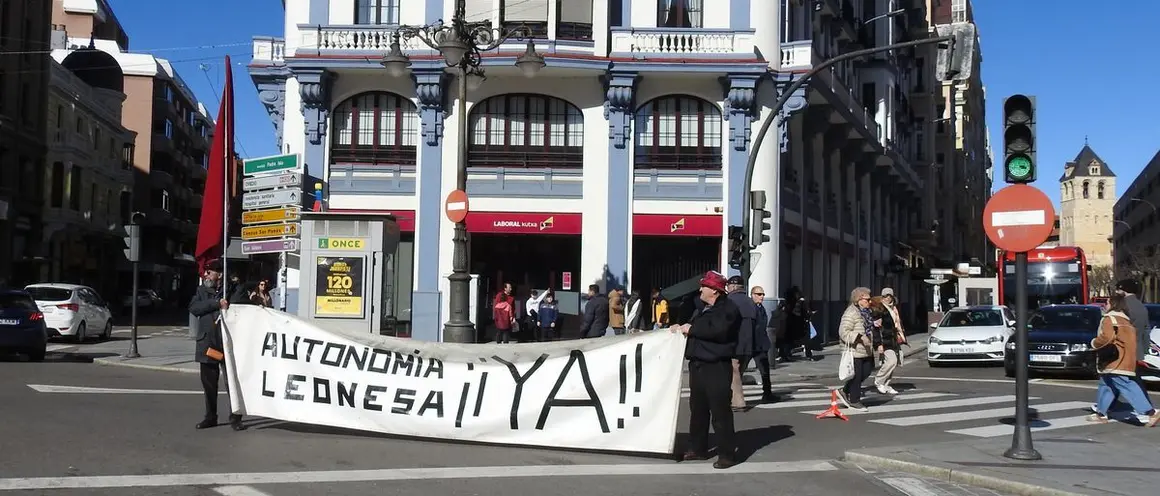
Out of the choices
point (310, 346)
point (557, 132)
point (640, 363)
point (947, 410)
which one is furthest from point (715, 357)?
point (557, 132)

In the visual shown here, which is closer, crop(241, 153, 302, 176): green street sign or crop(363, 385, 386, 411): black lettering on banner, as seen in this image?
crop(363, 385, 386, 411): black lettering on banner

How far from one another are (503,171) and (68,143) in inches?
1275

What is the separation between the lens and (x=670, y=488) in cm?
801

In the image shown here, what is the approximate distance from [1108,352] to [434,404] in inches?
302

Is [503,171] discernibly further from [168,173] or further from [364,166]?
[168,173]

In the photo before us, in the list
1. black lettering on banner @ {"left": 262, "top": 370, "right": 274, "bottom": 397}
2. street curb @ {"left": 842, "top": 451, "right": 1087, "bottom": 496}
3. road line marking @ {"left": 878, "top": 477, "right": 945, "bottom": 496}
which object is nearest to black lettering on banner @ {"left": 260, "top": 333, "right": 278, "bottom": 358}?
black lettering on banner @ {"left": 262, "top": 370, "right": 274, "bottom": 397}

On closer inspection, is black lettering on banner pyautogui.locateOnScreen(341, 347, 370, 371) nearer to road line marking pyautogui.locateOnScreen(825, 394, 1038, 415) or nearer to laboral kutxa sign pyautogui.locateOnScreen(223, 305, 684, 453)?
laboral kutxa sign pyautogui.locateOnScreen(223, 305, 684, 453)

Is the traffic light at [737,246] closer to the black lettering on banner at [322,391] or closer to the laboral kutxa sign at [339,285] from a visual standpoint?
the laboral kutxa sign at [339,285]

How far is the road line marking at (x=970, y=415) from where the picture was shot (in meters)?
12.4

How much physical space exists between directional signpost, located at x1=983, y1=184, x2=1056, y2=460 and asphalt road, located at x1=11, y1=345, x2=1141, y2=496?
1.23 meters

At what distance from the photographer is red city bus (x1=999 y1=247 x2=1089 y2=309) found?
35.7 metres

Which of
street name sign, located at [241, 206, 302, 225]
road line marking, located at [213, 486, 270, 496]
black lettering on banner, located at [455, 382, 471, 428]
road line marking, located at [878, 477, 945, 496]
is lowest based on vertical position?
road line marking, located at [878, 477, 945, 496]

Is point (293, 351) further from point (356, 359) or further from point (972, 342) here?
point (972, 342)

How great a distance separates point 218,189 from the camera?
1972 centimetres
